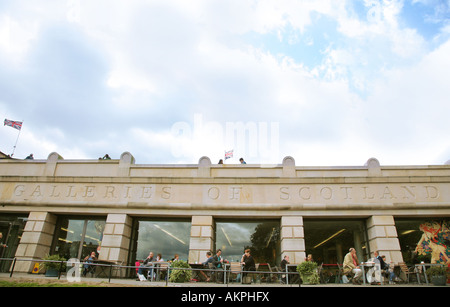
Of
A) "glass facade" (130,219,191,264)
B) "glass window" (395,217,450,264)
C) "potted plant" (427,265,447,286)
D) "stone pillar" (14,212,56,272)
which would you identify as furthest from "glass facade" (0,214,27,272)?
"glass window" (395,217,450,264)

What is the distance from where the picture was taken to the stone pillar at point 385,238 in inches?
614

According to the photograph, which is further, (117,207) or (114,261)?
(117,207)

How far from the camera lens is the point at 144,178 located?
17.9 metres

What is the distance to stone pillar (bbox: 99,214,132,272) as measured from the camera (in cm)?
1642

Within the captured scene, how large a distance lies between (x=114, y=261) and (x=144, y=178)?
472 centimetres

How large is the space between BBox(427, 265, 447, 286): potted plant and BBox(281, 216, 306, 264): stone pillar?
546 cm

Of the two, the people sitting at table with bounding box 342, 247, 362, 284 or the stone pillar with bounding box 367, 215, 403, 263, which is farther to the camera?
the stone pillar with bounding box 367, 215, 403, 263

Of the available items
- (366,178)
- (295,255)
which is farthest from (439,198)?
(295,255)

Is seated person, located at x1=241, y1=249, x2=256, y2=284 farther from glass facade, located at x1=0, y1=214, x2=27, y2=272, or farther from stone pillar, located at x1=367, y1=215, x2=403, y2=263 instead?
glass facade, located at x1=0, y1=214, x2=27, y2=272

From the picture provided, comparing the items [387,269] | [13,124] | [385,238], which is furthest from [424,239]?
[13,124]

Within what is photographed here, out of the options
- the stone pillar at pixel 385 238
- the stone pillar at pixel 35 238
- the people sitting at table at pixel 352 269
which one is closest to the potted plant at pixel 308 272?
the people sitting at table at pixel 352 269

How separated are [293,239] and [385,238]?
474 cm
